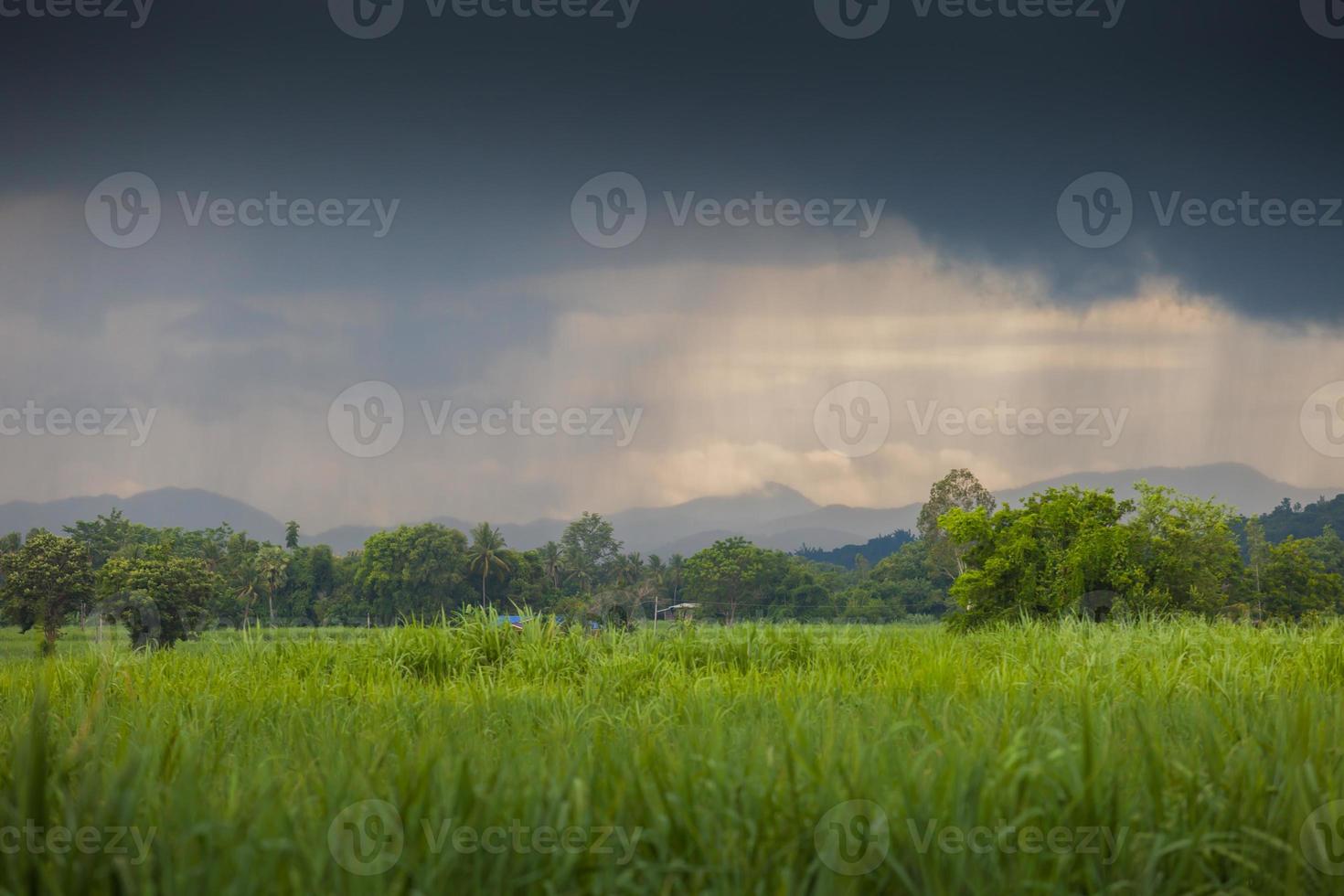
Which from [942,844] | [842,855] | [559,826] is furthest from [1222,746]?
[559,826]

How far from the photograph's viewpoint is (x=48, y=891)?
108 inches

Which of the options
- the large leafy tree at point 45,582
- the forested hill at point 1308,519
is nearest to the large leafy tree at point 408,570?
the large leafy tree at point 45,582

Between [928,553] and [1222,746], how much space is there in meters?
91.0

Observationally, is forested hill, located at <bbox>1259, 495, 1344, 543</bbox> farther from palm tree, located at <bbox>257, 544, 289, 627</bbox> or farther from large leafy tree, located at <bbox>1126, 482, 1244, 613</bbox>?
palm tree, located at <bbox>257, 544, 289, 627</bbox>

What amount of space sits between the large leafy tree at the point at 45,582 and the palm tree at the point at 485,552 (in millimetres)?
40322

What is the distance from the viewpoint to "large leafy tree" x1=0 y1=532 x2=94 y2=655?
6228 cm

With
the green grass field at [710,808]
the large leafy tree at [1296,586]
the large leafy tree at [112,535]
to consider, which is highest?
the large leafy tree at [112,535]

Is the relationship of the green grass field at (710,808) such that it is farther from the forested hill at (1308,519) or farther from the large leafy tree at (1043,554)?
the forested hill at (1308,519)

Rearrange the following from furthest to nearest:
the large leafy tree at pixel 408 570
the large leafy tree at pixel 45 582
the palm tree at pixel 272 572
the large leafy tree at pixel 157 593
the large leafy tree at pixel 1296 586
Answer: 1. the palm tree at pixel 272 572
2. the large leafy tree at pixel 408 570
3. the large leafy tree at pixel 45 582
4. the large leafy tree at pixel 157 593
5. the large leafy tree at pixel 1296 586

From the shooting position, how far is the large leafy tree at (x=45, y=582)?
62281mm

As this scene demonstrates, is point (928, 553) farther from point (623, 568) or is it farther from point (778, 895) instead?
point (778, 895)

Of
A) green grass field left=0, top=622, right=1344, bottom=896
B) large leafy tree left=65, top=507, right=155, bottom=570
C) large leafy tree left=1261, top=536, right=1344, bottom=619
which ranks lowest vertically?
large leafy tree left=1261, top=536, right=1344, bottom=619

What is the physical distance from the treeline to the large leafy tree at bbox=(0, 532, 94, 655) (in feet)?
0.40

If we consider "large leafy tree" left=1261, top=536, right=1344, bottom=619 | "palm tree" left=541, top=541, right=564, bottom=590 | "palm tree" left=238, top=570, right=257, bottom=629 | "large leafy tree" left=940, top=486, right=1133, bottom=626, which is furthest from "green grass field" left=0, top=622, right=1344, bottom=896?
"palm tree" left=541, top=541, right=564, bottom=590
